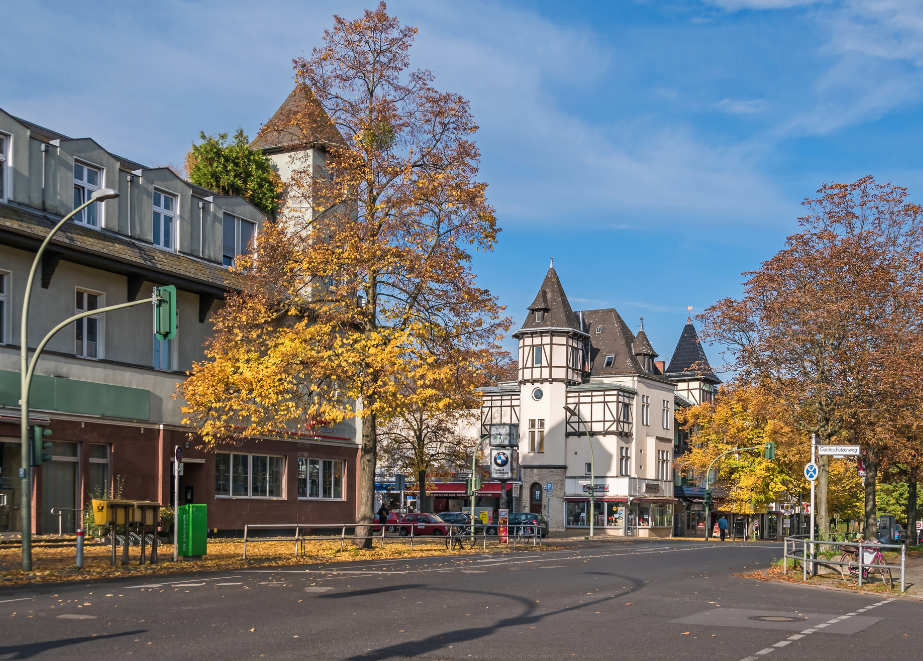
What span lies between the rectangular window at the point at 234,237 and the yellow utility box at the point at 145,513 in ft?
50.5

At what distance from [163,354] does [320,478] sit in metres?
9.43

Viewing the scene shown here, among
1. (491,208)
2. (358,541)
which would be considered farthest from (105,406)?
(491,208)

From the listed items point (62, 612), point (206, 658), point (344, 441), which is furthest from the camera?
point (344, 441)

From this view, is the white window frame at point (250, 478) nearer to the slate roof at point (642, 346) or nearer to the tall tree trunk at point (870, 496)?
the tall tree trunk at point (870, 496)

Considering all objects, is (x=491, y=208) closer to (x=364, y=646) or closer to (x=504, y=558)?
(x=504, y=558)

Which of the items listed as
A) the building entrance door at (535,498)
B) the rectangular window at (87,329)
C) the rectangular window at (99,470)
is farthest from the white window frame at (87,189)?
the building entrance door at (535,498)

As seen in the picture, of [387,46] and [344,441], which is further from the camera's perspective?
[344,441]

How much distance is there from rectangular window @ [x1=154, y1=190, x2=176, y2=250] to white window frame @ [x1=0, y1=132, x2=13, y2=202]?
584cm

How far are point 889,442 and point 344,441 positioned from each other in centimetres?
2032

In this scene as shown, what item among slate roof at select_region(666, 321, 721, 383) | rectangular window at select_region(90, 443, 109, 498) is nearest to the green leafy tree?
rectangular window at select_region(90, 443, 109, 498)

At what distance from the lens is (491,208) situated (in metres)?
28.8

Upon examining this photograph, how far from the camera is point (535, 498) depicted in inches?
2995

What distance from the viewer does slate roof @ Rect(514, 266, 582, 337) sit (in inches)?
3113

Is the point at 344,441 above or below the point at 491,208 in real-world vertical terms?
below
